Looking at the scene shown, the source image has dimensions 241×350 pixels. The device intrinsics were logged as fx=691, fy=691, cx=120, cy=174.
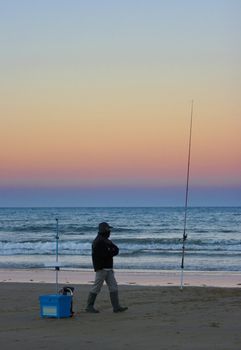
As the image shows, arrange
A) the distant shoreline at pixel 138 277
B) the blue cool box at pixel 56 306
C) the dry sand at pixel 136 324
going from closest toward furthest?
the dry sand at pixel 136 324, the blue cool box at pixel 56 306, the distant shoreline at pixel 138 277

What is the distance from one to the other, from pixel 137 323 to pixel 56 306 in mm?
1323

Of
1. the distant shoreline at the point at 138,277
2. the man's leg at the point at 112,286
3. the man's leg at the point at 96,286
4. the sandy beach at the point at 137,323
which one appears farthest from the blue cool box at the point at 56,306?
the distant shoreline at the point at 138,277

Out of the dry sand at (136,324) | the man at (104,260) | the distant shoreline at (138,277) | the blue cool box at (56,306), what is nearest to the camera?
the dry sand at (136,324)

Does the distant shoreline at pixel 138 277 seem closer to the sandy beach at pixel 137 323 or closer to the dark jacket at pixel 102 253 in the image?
the sandy beach at pixel 137 323

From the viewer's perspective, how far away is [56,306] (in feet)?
34.0

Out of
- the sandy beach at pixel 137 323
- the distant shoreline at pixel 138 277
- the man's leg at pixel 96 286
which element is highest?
the man's leg at pixel 96 286

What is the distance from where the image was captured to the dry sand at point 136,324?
827cm

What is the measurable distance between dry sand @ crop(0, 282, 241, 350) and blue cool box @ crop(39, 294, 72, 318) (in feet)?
0.51

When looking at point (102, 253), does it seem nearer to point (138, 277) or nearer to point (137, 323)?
point (137, 323)

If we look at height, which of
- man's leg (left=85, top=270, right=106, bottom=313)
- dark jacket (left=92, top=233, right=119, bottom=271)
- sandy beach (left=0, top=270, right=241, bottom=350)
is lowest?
sandy beach (left=0, top=270, right=241, bottom=350)

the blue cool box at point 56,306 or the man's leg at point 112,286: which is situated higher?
the man's leg at point 112,286

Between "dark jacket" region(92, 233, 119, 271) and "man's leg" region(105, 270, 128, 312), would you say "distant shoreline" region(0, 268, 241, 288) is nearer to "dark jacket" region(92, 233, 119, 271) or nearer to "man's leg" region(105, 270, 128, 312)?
"man's leg" region(105, 270, 128, 312)

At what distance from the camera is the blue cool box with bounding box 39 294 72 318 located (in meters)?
10.4

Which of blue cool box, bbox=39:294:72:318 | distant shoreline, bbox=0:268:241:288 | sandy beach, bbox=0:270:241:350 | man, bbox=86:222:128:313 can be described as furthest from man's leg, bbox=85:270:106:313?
distant shoreline, bbox=0:268:241:288
